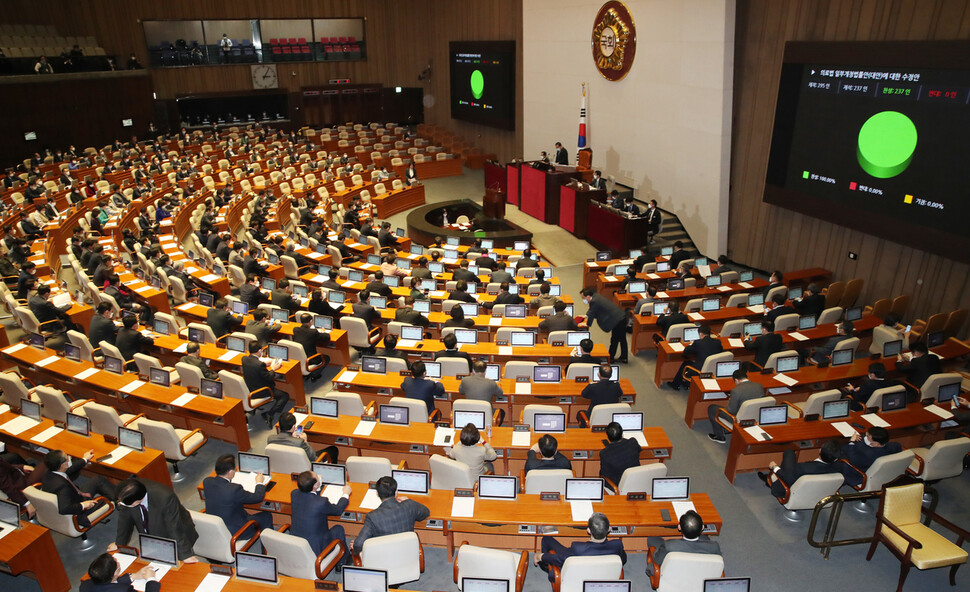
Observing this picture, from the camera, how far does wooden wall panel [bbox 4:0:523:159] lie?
27.5 metres

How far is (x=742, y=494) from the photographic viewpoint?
8.24m

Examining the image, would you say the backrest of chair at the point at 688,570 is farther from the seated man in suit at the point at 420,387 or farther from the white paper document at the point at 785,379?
the white paper document at the point at 785,379

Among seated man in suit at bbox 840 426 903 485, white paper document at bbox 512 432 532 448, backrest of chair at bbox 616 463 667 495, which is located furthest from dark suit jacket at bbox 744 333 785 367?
white paper document at bbox 512 432 532 448

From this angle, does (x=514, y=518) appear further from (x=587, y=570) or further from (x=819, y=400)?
(x=819, y=400)

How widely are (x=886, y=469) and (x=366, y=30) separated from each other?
107 ft

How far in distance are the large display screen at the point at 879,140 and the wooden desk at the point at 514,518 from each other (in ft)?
27.3

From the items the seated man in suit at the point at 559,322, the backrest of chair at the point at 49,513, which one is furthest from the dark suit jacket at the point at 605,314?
the backrest of chair at the point at 49,513

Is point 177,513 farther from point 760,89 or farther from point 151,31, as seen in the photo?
point 151,31

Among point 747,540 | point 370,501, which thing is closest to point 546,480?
point 370,501

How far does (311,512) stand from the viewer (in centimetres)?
642

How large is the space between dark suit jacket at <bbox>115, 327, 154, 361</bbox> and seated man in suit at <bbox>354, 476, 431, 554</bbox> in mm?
6410

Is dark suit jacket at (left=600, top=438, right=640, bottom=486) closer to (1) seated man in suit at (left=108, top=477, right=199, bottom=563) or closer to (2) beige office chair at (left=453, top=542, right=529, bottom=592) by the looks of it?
(2) beige office chair at (left=453, top=542, right=529, bottom=592)

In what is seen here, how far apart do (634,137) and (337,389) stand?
13638 millimetres

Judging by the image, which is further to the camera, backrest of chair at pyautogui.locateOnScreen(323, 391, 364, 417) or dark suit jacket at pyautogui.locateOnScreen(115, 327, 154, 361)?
dark suit jacket at pyautogui.locateOnScreen(115, 327, 154, 361)
